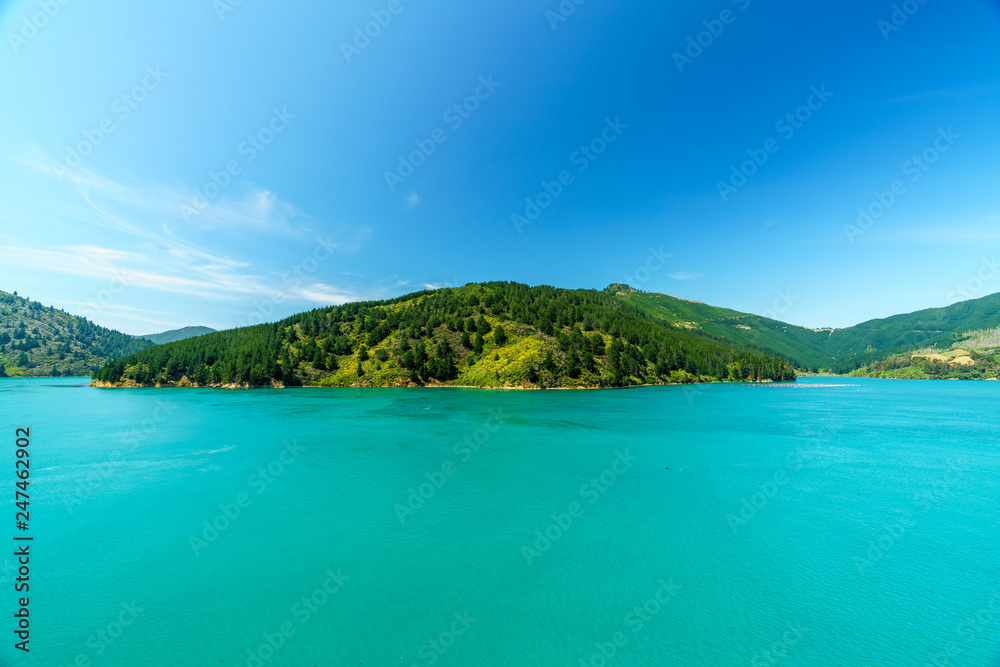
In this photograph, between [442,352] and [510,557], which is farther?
[442,352]

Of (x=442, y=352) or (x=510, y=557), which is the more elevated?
(x=442, y=352)

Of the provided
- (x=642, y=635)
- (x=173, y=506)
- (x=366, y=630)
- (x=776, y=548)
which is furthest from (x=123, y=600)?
(x=776, y=548)

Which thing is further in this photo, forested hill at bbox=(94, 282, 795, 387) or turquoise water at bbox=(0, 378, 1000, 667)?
forested hill at bbox=(94, 282, 795, 387)

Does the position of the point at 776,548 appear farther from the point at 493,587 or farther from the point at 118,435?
the point at 118,435

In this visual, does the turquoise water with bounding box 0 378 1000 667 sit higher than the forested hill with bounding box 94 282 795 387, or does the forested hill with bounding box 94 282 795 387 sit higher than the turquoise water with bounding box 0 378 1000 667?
the forested hill with bounding box 94 282 795 387

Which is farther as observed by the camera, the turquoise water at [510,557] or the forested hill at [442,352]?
the forested hill at [442,352]
